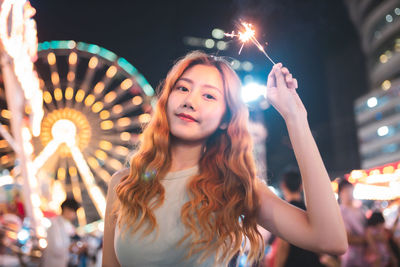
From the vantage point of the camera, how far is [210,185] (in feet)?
5.01

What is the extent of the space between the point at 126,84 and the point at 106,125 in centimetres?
178

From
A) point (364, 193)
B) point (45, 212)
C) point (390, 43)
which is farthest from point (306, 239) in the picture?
point (390, 43)

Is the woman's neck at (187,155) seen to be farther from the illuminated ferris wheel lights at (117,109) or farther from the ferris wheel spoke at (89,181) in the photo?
the illuminated ferris wheel lights at (117,109)

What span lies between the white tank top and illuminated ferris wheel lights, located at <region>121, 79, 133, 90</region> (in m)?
14.3

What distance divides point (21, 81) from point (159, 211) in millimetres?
10194

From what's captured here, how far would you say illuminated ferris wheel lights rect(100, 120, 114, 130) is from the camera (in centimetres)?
1619

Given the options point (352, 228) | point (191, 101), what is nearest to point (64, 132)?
point (352, 228)

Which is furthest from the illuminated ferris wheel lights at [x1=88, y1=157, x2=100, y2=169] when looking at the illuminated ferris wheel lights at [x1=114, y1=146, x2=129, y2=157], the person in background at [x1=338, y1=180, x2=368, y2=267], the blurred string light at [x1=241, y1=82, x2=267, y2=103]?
the person in background at [x1=338, y1=180, x2=368, y2=267]

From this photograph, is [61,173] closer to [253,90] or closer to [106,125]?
[106,125]

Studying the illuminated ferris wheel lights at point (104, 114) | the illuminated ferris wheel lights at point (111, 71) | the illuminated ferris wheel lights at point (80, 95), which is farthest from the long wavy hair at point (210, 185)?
the illuminated ferris wheel lights at point (80, 95)

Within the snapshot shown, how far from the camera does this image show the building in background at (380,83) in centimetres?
5016

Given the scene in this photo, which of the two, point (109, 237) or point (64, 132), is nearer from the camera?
point (109, 237)

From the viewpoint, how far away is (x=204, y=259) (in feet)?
4.70

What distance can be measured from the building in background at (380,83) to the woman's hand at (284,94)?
49.6 meters
